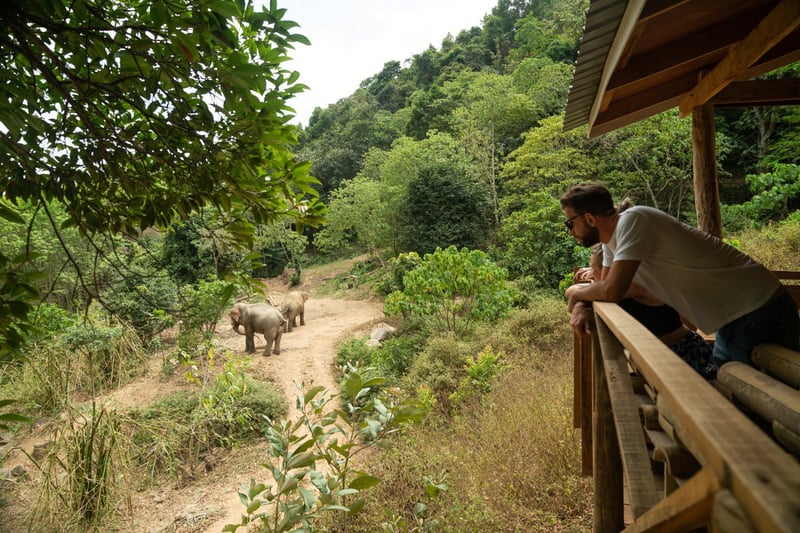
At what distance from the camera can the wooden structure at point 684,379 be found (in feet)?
1.87

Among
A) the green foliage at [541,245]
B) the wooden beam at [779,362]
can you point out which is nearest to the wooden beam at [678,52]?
the wooden beam at [779,362]

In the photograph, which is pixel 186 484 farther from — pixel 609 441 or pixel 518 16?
pixel 518 16

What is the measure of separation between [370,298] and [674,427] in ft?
56.8

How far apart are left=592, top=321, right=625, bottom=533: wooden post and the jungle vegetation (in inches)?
32.6

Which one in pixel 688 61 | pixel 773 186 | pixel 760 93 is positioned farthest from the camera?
pixel 773 186

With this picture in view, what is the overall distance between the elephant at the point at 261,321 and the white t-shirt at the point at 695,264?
35.4 ft

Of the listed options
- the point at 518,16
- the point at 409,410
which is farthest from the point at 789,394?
the point at 518,16

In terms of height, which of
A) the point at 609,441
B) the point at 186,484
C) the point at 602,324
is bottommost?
the point at 186,484

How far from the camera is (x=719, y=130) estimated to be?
1583cm

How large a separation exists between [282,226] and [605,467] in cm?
921

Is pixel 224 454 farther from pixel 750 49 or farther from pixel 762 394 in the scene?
pixel 750 49

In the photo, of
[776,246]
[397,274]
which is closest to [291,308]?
[397,274]

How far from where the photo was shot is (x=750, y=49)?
2662 millimetres

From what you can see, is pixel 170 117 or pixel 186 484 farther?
pixel 186 484
